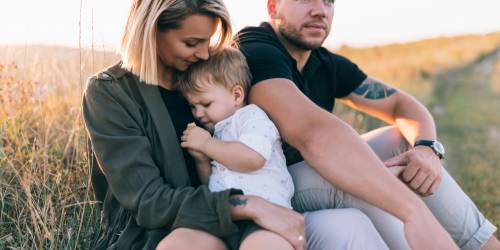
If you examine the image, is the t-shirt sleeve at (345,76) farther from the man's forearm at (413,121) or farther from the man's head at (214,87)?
the man's head at (214,87)

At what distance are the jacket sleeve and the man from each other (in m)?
0.48

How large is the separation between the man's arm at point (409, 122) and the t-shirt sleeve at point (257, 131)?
0.68 m

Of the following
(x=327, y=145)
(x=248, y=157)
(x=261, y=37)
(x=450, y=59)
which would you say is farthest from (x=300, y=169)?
(x=450, y=59)

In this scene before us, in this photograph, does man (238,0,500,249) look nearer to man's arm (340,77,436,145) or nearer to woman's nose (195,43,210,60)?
man's arm (340,77,436,145)

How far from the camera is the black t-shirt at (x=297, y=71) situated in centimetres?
336

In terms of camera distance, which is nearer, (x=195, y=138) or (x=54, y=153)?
(x=195, y=138)

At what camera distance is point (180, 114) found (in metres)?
3.25

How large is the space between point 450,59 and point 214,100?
32.3 feet

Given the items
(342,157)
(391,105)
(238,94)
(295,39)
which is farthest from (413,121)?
(238,94)

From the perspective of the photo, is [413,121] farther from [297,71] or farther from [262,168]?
[262,168]

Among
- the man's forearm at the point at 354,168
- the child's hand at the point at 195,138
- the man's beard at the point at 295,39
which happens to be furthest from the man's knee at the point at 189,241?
the man's beard at the point at 295,39

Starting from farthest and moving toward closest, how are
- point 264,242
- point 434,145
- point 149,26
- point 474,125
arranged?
point 474,125, point 434,145, point 149,26, point 264,242

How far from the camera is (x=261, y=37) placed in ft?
11.9

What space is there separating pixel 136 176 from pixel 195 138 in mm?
287
